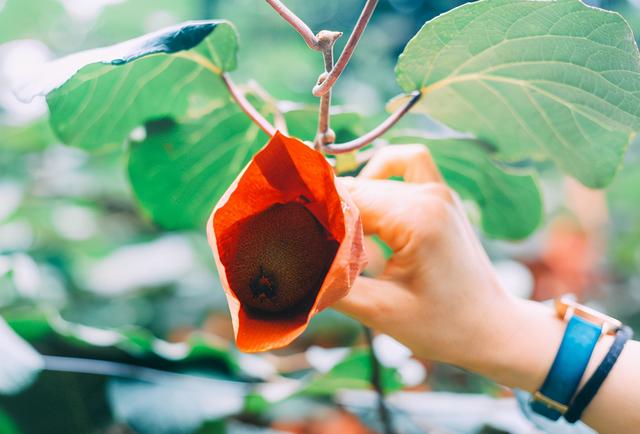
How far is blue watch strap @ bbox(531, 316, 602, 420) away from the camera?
576 mm

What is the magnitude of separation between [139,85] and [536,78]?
381 millimetres

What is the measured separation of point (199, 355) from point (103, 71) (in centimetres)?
39

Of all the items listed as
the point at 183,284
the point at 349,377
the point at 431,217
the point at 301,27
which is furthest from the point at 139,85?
the point at 183,284

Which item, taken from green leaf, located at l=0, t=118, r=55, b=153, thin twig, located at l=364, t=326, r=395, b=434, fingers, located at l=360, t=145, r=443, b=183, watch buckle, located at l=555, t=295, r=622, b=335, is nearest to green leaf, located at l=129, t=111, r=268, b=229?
fingers, located at l=360, t=145, r=443, b=183

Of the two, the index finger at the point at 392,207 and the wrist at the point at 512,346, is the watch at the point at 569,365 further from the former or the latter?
the index finger at the point at 392,207

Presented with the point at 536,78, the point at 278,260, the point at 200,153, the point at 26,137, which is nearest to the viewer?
the point at 278,260

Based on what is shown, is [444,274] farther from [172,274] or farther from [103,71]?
[172,274]

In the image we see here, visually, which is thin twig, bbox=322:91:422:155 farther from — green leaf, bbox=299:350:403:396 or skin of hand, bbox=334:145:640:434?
green leaf, bbox=299:350:403:396

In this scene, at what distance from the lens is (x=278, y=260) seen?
46cm

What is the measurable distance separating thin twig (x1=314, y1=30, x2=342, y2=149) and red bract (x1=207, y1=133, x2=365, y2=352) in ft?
0.27

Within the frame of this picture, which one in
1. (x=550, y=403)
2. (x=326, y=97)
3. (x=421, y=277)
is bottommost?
(x=550, y=403)

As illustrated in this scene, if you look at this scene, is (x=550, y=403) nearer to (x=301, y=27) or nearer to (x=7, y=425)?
(x=301, y=27)

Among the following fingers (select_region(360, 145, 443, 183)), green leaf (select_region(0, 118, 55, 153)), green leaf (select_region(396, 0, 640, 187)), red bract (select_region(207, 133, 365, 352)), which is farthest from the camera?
green leaf (select_region(0, 118, 55, 153))

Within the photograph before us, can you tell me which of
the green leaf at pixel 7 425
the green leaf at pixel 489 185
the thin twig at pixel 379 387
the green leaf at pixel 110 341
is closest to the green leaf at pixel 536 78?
the green leaf at pixel 489 185
